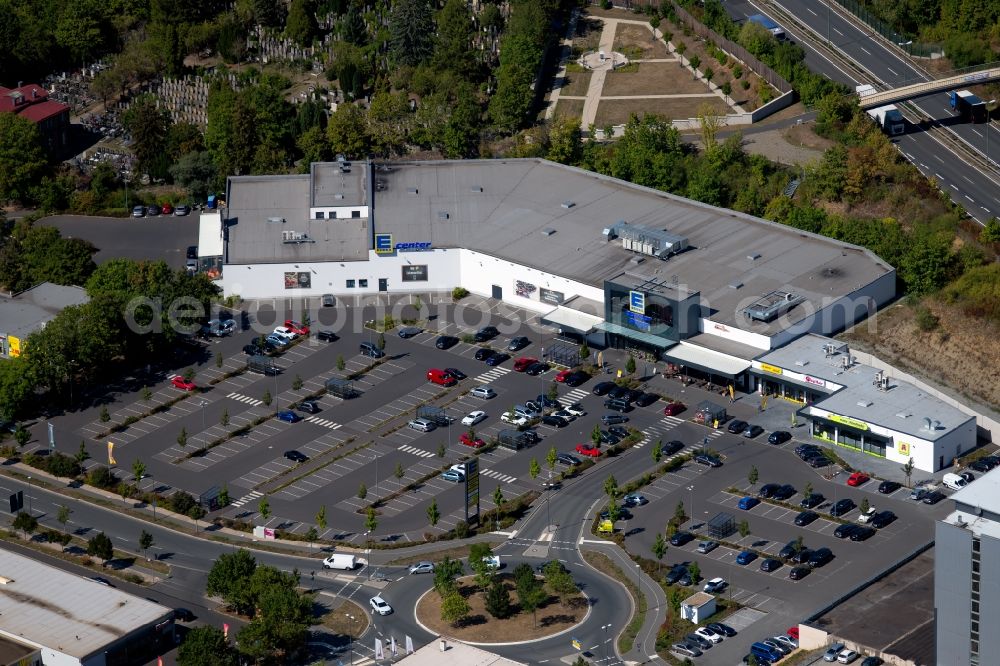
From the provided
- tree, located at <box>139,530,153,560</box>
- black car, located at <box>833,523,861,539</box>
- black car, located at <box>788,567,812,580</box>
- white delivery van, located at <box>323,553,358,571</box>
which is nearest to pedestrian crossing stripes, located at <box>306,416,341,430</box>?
white delivery van, located at <box>323,553,358,571</box>

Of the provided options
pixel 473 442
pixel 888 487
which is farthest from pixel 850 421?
pixel 473 442

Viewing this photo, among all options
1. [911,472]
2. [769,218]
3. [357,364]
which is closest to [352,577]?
[357,364]

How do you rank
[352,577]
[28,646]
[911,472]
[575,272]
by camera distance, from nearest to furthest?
[28,646] < [352,577] < [911,472] < [575,272]

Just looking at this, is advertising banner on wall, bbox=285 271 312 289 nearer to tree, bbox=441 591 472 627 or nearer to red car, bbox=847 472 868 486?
tree, bbox=441 591 472 627

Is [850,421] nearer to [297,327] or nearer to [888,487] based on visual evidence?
[888,487]

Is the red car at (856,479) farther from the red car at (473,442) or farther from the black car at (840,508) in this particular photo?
the red car at (473,442)

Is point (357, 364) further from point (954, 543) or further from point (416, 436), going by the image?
point (954, 543)

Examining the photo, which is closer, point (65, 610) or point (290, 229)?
point (65, 610)
